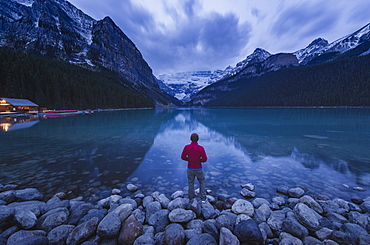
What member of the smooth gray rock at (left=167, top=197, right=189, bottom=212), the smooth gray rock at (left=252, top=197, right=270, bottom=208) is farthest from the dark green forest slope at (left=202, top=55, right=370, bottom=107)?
the smooth gray rock at (left=167, top=197, right=189, bottom=212)

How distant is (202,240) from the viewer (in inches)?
150

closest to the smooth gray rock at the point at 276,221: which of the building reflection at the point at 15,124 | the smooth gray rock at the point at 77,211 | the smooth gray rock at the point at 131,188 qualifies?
the smooth gray rock at the point at 131,188

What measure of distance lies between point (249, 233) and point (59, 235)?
4.62 metres

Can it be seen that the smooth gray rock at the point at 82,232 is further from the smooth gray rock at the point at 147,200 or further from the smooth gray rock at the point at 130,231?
the smooth gray rock at the point at 147,200

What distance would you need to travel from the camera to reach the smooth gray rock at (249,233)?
384 centimetres

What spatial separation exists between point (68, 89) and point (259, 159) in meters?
97.8

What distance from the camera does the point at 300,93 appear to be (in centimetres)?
16075

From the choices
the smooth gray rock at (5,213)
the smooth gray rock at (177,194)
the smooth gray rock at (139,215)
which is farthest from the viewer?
the smooth gray rock at (177,194)

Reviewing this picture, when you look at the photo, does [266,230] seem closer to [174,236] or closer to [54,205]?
[174,236]

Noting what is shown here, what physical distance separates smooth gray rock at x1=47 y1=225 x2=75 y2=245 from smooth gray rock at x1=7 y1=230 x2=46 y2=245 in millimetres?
317

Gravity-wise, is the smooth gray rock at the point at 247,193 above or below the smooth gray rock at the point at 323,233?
below

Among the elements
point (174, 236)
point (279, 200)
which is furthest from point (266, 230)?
point (174, 236)

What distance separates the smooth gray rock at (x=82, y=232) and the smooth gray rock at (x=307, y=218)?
5629 millimetres

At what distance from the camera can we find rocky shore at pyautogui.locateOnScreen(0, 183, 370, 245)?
3.89 metres
